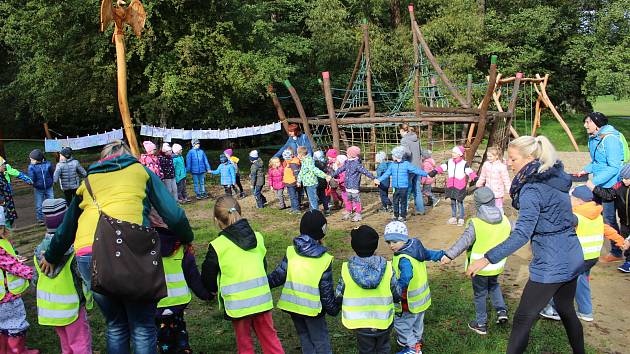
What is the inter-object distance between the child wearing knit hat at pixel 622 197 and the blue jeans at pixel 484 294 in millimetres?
2213

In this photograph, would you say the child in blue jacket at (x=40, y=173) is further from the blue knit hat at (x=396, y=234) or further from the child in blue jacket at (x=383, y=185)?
the blue knit hat at (x=396, y=234)

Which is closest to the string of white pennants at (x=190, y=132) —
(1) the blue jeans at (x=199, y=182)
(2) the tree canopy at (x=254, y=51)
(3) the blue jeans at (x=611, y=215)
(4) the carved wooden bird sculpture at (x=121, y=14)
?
(2) the tree canopy at (x=254, y=51)

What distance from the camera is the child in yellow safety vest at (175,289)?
12.7 ft

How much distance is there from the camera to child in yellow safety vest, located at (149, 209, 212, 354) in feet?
12.7

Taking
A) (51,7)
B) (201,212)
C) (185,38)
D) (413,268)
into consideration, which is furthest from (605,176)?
(51,7)

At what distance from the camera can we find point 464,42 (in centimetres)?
2336

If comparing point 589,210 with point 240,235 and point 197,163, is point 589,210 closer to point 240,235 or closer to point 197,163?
point 240,235

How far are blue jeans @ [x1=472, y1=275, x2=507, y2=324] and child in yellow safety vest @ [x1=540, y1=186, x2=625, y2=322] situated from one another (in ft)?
1.90

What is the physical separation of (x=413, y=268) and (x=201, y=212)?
7879 millimetres

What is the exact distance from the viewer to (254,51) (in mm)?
16641

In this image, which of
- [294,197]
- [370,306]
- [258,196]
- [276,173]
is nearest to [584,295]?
[370,306]

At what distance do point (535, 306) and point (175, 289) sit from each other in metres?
2.61

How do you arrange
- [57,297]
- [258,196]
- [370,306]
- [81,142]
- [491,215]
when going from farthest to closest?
[81,142], [258,196], [491,215], [57,297], [370,306]

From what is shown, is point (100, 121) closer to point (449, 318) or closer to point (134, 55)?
point (134, 55)
